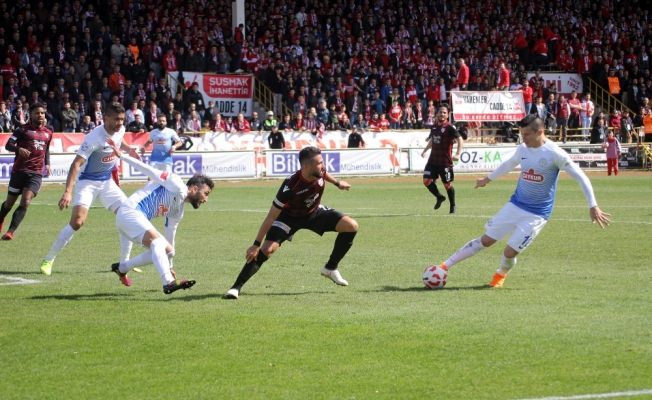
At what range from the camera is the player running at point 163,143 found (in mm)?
22750

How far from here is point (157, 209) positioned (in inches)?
405

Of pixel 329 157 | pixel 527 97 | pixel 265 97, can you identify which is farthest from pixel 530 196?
pixel 527 97

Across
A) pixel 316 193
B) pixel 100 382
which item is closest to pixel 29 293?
pixel 316 193

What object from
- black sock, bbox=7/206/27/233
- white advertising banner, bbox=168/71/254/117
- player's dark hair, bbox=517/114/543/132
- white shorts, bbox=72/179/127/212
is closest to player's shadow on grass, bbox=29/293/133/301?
white shorts, bbox=72/179/127/212

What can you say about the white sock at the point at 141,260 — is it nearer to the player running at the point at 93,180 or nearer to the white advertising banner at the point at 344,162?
the player running at the point at 93,180

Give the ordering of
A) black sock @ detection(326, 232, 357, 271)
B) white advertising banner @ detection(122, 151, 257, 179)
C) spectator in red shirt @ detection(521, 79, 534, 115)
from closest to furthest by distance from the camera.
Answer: black sock @ detection(326, 232, 357, 271) → white advertising banner @ detection(122, 151, 257, 179) → spectator in red shirt @ detection(521, 79, 534, 115)

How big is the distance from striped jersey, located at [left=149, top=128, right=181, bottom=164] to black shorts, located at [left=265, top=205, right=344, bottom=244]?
43.2ft

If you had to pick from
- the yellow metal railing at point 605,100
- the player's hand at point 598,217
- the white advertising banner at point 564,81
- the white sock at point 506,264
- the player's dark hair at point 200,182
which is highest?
the white advertising banner at point 564,81

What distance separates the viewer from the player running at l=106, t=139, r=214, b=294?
959 cm

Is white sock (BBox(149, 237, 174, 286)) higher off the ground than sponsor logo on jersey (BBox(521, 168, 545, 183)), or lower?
lower

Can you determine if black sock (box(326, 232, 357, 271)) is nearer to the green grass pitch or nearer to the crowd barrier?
the green grass pitch

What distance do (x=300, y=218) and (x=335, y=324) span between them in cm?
206

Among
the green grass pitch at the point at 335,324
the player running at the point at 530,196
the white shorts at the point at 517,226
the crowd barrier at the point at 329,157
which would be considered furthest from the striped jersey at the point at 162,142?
the white shorts at the point at 517,226

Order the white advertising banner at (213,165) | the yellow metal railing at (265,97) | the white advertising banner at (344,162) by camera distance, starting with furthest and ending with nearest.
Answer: the yellow metal railing at (265,97) → the white advertising banner at (344,162) → the white advertising banner at (213,165)
